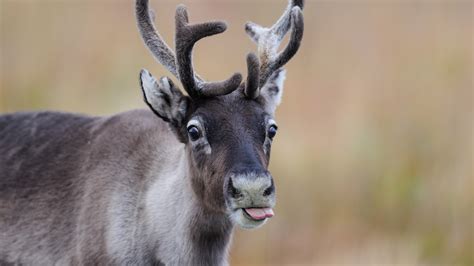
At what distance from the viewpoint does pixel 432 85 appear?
15.2 metres

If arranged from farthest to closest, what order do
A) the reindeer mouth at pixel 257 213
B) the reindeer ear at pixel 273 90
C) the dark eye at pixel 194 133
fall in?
the reindeer ear at pixel 273 90, the dark eye at pixel 194 133, the reindeer mouth at pixel 257 213

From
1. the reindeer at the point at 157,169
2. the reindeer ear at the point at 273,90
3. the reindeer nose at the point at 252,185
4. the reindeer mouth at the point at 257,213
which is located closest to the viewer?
the reindeer nose at the point at 252,185

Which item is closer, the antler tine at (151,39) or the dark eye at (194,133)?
the dark eye at (194,133)

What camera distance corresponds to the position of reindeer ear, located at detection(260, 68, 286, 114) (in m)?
9.10

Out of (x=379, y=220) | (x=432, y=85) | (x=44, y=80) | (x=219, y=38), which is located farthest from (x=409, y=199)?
(x=44, y=80)

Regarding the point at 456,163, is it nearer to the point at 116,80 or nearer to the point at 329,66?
the point at 329,66

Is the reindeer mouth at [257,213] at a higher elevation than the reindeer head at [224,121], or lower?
lower

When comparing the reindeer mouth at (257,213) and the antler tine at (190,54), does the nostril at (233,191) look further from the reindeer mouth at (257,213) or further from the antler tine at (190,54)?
the antler tine at (190,54)

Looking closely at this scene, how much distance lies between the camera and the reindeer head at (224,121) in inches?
321

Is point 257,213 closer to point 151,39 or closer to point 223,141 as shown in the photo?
point 223,141

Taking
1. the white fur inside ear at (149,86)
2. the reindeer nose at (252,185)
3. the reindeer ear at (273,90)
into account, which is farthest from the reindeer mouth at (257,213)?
the white fur inside ear at (149,86)

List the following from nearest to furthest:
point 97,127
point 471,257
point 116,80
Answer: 1. point 97,127
2. point 471,257
3. point 116,80

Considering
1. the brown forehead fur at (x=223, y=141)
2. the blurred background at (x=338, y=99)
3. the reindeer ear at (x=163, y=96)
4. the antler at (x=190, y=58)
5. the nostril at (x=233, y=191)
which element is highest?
the antler at (x=190, y=58)

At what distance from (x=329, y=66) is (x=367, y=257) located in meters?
3.17
